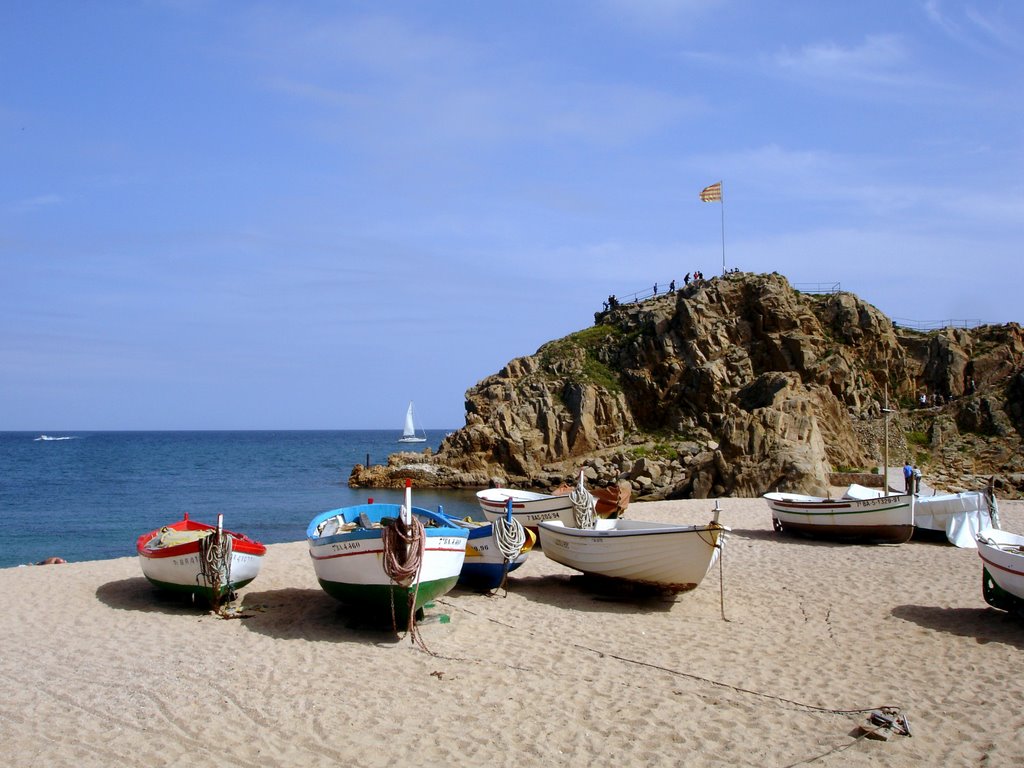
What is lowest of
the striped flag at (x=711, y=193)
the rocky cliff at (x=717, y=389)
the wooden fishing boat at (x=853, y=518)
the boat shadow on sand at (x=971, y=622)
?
the boat shadow on sand at (x=971, y=622)

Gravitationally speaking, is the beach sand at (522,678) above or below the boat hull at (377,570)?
below

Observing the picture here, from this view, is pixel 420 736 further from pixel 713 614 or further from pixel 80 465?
pixel 80 465

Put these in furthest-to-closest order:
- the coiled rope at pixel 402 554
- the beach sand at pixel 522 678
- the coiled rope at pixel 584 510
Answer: the coiled rope at pixel 584 510, the coiled rope at pixel 402 554, the beach sand at pixel 522 678

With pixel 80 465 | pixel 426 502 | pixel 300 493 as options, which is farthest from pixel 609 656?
pixel 80 465

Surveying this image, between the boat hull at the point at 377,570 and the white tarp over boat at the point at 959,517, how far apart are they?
1401 cm

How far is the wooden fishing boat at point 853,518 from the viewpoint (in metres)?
20.1

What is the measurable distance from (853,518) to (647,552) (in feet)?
31.0

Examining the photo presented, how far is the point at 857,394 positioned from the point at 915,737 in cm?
5164

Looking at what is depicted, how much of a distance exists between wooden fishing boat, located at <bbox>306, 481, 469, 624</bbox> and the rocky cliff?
34.1 m

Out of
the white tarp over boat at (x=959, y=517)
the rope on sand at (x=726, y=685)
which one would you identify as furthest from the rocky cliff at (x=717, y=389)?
the rope on sand at (x=726, y=685)

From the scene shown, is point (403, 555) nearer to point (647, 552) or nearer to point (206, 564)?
point (206, 564)

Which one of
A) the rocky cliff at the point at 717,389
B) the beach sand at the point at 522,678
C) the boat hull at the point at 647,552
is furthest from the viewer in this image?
the rocky cliff at the point at 717,389

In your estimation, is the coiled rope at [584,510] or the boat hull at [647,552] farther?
the coiled rope at [584,510]

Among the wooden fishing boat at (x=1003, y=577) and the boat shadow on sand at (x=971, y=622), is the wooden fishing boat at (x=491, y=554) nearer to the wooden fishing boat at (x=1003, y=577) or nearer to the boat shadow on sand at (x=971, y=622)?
the boat shadow on sand at (x=971, y=622)
